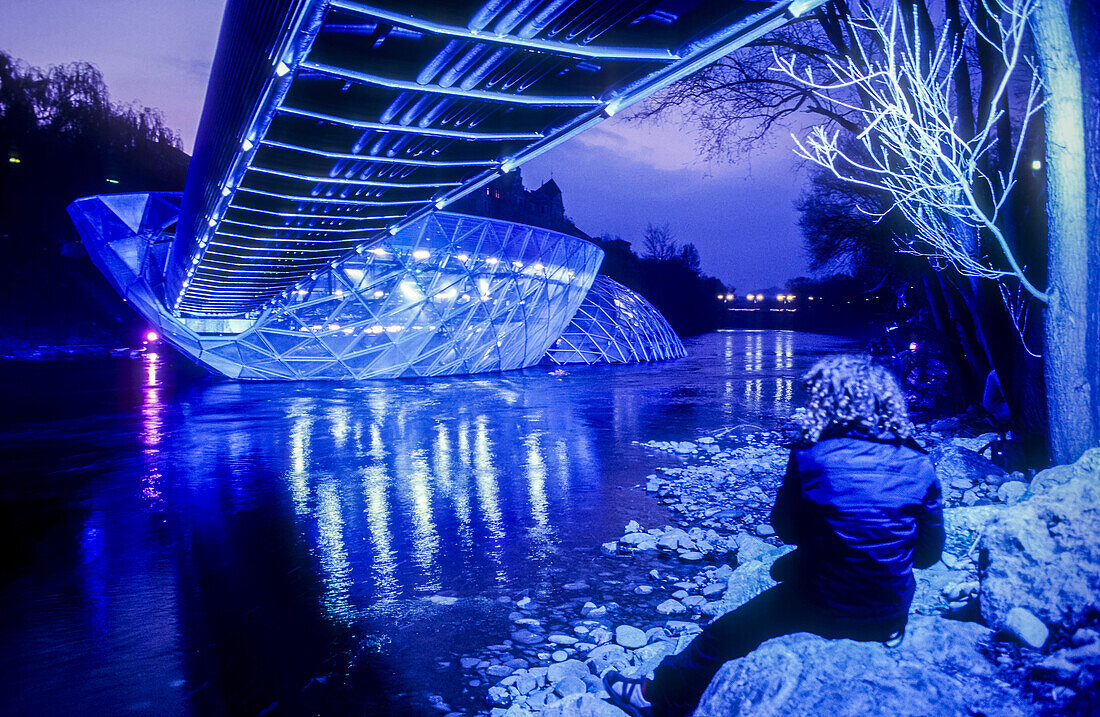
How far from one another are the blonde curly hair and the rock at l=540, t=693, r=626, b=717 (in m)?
1.65

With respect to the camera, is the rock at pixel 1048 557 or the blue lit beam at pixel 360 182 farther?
the blue lit beam at pixel 360 182

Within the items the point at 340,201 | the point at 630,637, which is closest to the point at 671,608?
the point at 630,637

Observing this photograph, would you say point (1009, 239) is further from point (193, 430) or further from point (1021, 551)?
point (193, 430)

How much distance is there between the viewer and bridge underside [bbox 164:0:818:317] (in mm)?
3514

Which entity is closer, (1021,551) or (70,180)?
(1021,551)

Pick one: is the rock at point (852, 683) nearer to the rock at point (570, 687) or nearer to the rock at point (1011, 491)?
the rock at point (570, 687)

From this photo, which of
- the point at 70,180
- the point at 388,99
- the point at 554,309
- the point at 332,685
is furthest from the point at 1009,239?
the point at 70,180

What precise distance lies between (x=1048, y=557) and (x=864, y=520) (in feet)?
4.62

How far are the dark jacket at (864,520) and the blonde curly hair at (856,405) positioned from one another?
0.05 m

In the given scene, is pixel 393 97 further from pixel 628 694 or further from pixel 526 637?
pixel 628 694

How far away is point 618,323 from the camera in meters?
34.9

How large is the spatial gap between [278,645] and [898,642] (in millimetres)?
3535

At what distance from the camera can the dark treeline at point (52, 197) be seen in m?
45.7

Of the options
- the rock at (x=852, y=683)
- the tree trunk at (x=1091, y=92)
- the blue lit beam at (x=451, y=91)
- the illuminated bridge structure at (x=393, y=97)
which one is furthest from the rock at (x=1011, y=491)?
the blue lit beam at (x=451, y=91)
